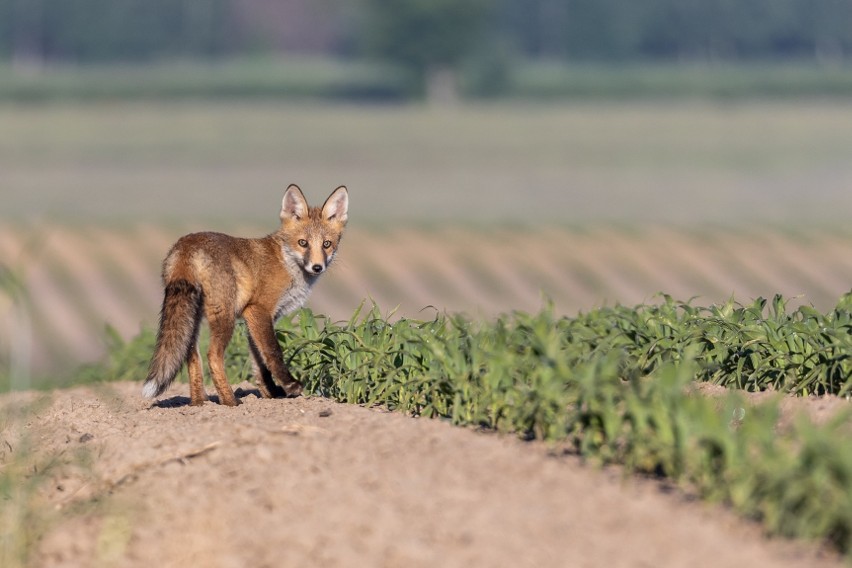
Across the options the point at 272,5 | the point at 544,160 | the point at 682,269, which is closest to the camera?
the point at 682,269

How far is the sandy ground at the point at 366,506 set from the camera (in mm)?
4652

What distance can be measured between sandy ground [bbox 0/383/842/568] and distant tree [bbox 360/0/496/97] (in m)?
90.4

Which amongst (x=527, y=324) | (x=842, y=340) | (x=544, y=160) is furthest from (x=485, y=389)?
(x=544, y=160)

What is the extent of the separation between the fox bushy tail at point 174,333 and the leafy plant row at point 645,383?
0.63 metres

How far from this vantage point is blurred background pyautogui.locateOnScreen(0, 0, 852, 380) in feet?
91.5

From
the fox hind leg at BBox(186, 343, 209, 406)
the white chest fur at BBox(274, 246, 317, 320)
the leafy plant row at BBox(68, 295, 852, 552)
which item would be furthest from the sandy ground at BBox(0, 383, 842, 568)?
the white chest fur at BBox(274, 246, 317, 320)

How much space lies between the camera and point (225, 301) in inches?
298

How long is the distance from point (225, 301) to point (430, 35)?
9103 cm

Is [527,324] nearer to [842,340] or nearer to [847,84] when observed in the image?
[842,340]

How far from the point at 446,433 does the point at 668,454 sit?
112 centimetres

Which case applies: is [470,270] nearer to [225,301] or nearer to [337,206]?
[337,206]

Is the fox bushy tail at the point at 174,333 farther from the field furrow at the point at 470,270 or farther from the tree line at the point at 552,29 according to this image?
the tree line at the point at 552,29

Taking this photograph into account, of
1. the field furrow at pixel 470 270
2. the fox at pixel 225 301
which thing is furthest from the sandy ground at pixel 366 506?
the field furrow at pixel 470 270

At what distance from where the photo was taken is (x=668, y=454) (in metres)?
5.13
